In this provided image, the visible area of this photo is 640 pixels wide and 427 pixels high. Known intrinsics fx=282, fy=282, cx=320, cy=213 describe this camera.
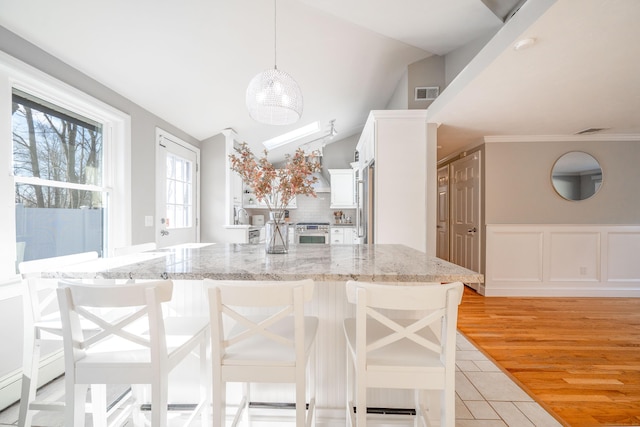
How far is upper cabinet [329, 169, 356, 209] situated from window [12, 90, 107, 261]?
421 cm

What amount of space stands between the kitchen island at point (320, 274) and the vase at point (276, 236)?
0.06 metres

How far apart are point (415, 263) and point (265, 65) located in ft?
8.40

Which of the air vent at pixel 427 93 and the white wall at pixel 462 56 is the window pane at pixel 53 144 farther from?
the white wall at pixel 462 56

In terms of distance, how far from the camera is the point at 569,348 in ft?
8.00

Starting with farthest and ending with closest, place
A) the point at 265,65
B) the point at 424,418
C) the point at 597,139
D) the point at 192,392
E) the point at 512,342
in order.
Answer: the point at 597,139, the point at 265,65, the point at 512,342, the point at 192,392, the point at 424,418

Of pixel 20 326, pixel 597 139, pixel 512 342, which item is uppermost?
pixel 597 139

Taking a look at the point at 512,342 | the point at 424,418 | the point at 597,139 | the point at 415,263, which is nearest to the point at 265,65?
the point at 415,263

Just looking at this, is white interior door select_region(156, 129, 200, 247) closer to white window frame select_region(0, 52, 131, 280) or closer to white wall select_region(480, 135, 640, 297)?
white window frame select_region(0, 52, 131, 280)

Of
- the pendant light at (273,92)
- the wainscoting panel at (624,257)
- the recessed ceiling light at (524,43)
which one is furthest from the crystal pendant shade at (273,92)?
the wainscoting panel at (624,257)

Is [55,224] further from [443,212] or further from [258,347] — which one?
[443,212]

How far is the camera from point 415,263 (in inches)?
53.9

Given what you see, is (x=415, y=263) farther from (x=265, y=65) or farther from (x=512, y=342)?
(x=265, y=65)

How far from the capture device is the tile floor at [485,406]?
5.17 feet

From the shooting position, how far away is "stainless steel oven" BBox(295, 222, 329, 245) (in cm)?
600
